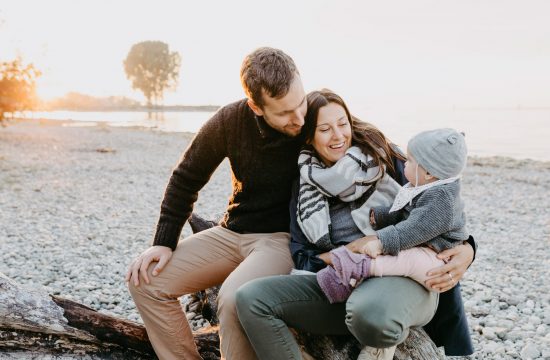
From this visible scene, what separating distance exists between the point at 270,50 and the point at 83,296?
10.3 feet

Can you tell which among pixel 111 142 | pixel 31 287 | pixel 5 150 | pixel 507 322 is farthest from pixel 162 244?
pixel 111 142

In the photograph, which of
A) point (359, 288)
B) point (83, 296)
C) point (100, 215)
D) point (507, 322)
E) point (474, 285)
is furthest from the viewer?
point (100, 215)

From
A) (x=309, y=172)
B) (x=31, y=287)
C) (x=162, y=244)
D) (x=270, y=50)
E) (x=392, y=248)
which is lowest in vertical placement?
(x=31, y=287)

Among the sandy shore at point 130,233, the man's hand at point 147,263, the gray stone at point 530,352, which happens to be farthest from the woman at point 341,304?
the sandy shore at point 130,233

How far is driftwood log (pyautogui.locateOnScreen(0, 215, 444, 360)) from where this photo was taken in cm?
277

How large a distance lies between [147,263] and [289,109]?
4.33 feet

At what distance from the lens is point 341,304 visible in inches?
105

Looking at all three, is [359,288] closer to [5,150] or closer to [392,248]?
[392,248]

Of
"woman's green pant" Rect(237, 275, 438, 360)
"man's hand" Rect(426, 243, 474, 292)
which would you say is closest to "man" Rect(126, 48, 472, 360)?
"woman's green pant" Rect(237, 275, 438, 360)

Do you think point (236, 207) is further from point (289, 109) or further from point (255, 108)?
point (289, 109)

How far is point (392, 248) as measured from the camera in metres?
2.50

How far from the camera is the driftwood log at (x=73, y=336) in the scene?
277cm

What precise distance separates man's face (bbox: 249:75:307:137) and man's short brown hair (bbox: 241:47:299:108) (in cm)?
3

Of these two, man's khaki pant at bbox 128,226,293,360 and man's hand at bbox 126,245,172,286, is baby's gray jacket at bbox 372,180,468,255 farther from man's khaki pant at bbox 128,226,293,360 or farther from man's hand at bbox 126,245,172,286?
man's hand at bbox 126,245,172,286
